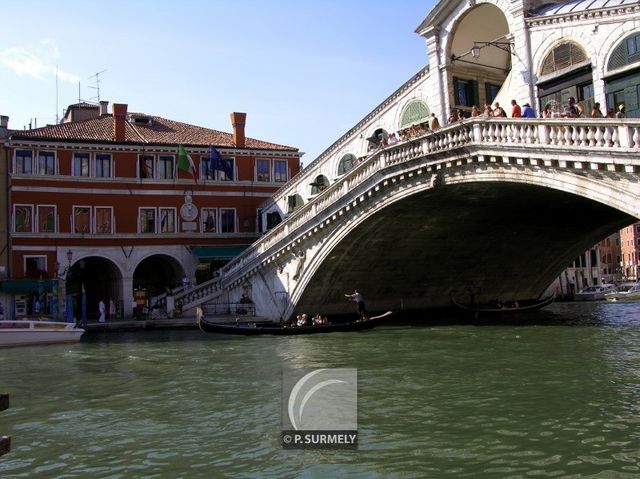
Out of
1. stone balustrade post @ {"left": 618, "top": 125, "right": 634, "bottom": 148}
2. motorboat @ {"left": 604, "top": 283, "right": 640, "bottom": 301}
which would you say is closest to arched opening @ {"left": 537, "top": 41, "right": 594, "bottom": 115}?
stone balustrade post @ {"left": 618, "top": 125, "right": 634, "bottom": 148}

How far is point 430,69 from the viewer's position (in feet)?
59.5

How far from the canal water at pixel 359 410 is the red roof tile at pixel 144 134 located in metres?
11.2

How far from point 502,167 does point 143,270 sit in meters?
18.6

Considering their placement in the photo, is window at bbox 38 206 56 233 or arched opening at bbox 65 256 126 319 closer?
window at bbox 38 206 56 233

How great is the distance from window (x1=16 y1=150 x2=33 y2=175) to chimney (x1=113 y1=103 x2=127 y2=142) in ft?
10.4

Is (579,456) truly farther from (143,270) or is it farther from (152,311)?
(143,270)

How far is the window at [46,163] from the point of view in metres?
23.9

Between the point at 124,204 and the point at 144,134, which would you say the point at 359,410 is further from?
the point at 144,134

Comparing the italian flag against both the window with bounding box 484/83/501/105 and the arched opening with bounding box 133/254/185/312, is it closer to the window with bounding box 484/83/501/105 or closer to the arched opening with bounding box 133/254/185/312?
the arched opening with bounding box 133/254/185/312

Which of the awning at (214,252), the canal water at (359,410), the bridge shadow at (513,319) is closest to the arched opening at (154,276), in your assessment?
the awning at (214,252)

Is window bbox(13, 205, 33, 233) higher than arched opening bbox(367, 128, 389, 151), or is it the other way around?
arched opening bbox(367, 128, 389, 151)

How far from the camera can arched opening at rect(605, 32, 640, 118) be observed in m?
12.6

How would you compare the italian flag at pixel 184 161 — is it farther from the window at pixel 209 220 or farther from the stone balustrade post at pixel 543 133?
the stone balustrade post at pixel 543 133

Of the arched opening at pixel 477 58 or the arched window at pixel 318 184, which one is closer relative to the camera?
the arched opening at pixel 477 58
